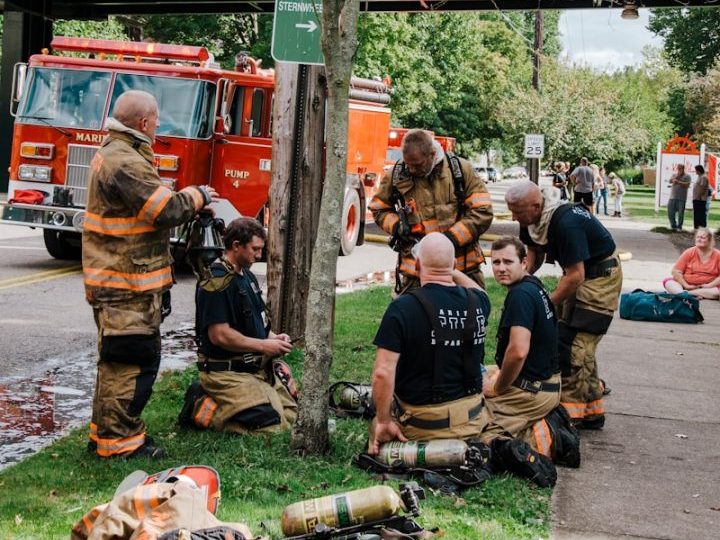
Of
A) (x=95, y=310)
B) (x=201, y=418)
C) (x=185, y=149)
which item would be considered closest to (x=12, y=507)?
(x=95, y=310)

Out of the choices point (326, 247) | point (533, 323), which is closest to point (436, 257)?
point (326, 247)

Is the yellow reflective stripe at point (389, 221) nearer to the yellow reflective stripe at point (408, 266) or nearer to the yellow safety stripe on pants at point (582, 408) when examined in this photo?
the yellow reflective stripe at point (408, 266)

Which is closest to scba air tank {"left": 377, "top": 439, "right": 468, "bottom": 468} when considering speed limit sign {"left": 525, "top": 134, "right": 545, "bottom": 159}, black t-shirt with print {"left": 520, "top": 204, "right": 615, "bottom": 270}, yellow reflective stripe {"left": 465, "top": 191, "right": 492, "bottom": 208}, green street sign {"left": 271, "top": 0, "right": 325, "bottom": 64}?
Answer: black t-shirt with print {"left": 520, "top": 204, "right": 615, "bottom": 270}

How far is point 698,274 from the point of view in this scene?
43.5 feet

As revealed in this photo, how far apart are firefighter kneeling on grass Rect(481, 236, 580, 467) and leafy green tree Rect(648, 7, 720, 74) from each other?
5409 cm

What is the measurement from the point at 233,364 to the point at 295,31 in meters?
2.26

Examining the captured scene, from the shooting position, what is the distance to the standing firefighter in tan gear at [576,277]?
6.87 m

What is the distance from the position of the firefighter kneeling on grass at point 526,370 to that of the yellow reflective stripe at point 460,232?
0.92 meters

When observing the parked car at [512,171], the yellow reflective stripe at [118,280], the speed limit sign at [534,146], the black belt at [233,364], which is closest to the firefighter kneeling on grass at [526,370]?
the black belt at [233,364]

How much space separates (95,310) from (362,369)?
3.10 metres

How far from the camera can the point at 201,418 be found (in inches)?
253

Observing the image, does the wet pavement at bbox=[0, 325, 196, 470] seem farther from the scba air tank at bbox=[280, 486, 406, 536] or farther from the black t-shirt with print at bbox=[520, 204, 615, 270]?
the black t-shirt with print at bbox=[520, 204, 615, 270]

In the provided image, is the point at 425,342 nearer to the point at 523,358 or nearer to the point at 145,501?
the point at 523,358

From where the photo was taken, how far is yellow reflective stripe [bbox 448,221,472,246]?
7.17 m
